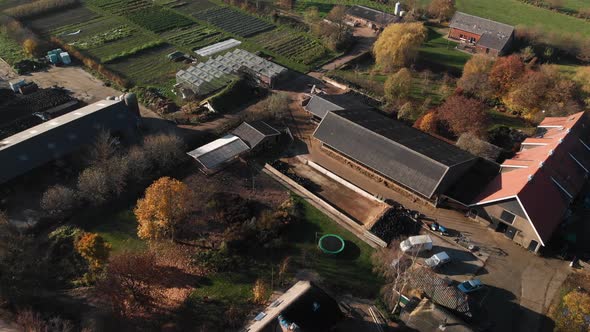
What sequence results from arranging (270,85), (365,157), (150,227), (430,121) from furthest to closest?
(270,85) → (430,121) → (365,157) → (150,227)

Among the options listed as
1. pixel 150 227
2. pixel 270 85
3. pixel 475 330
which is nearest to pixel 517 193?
pixel 475 330

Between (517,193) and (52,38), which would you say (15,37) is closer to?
(52,38)

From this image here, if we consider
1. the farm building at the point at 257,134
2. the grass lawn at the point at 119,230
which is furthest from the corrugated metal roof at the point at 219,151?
the grass lawn at the point at 119,230

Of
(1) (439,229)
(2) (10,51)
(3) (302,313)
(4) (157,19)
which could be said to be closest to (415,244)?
(1) (439,229)

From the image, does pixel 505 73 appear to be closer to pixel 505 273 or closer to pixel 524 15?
pixel 505 273

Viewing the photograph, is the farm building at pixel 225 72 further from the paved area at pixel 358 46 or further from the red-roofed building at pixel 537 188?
the red-roofed building at pixel 537 188
